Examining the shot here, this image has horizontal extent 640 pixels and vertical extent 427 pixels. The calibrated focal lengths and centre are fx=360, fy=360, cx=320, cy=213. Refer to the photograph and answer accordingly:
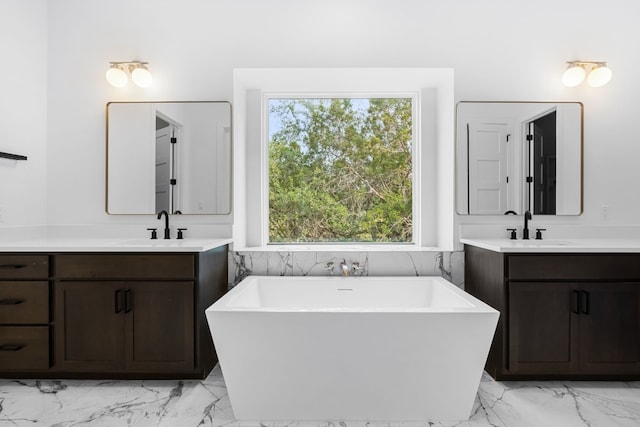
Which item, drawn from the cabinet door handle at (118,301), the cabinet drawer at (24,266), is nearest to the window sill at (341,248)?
the cabinet door handle at (118,301)

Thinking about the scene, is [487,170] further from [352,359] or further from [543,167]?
[352,359]

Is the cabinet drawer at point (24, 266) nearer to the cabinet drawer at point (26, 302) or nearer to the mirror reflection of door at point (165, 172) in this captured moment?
the cabinet drawer at point (26, 302)

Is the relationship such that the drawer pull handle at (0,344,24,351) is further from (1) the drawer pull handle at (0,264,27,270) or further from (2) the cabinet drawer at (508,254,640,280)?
(2) the cabinet drawer at (508,254,640,280)

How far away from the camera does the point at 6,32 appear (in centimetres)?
236

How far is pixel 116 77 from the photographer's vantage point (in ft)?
8.39

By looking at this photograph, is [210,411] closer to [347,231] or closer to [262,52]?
[347,231]

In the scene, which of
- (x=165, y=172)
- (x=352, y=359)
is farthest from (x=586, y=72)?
(x=165, y=172)

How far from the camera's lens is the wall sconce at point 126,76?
255 cm

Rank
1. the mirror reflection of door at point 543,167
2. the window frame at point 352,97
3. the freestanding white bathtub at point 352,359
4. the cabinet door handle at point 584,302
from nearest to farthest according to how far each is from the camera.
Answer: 1. the freestanding white bathtub at point 352,359
2. the cabinet door handle at point 584,302
3. the mirror reflection of door at point 543,167
4. the window frame at point 352,97

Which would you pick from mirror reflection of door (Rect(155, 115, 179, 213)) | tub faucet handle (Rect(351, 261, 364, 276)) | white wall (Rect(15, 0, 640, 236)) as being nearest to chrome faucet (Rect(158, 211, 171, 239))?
A: mirror reflection of door (Rect(155, 115, 179, 213))

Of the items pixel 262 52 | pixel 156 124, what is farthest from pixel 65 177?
pixel 262 52

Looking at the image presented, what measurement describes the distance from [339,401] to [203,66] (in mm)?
2364

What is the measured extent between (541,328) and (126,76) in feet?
10.4

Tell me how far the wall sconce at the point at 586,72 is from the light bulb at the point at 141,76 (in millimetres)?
2963
